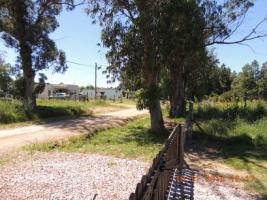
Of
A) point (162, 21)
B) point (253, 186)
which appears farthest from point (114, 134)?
point (253, 186)

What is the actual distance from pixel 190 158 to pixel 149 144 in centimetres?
265

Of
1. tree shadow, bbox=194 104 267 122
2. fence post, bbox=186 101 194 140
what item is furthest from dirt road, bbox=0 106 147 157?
tree shadow, bbox=194 104 267 122

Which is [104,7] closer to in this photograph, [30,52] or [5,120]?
[5,120]

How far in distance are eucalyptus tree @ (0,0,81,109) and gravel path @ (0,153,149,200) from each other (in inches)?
628

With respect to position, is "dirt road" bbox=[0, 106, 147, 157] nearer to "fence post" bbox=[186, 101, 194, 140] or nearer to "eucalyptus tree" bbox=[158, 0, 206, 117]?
"fence post" bbox=[186, 101, 194, 140]

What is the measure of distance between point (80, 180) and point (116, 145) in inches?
223

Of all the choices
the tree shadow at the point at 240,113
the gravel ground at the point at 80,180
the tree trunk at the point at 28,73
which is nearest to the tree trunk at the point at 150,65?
the tree shadow at the point at 240,113

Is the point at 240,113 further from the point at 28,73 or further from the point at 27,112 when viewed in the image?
the point at 28,73

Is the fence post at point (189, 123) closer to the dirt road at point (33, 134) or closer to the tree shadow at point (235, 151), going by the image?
the tree shadow at point (235, 151)

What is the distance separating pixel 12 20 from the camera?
25.3m

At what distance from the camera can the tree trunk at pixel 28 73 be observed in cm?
2609

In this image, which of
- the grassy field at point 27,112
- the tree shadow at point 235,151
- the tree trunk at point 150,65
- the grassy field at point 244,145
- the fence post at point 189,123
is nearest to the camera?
the grassy field at point 244,145

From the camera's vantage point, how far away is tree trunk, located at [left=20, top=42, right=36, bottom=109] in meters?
26.1

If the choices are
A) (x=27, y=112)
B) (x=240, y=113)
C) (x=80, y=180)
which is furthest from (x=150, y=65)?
(x=27, y=112)
